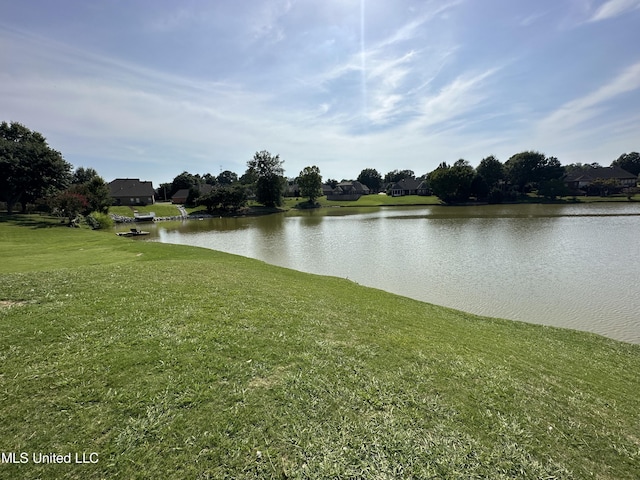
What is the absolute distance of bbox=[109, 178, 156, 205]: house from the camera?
7819cm

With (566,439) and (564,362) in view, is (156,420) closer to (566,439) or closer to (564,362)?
(566,439)

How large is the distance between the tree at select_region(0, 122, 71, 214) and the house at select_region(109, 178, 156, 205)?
31.9 metres

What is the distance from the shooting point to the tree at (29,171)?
129 feet

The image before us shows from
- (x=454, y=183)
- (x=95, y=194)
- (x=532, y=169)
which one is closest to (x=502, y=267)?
(x=95, y=194)

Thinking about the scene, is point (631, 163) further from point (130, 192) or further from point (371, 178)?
point (130, 192)

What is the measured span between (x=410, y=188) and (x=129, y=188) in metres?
93.0

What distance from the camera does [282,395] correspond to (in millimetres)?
4621

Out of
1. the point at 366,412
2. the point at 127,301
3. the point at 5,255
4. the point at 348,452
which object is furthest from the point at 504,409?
the point at 5,255

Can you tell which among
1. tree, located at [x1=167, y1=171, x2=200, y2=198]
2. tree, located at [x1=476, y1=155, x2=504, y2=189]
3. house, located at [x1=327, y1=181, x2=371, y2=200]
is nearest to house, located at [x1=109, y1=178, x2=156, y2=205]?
tree, located at [x1=167, y1=171, x2=200, y2=198]

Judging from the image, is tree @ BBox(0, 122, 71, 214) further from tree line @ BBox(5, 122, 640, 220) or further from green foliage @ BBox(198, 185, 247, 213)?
green foliage @ BBox(198, 185, 247, 213)

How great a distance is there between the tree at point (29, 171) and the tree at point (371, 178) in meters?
125

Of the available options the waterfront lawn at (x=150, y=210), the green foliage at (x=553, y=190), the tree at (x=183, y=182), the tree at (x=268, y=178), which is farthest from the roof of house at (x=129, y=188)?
the green foliage at (x=553, y=190)

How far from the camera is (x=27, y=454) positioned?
329 cm

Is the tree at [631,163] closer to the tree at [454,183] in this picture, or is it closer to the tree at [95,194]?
the tree at [454,183]
